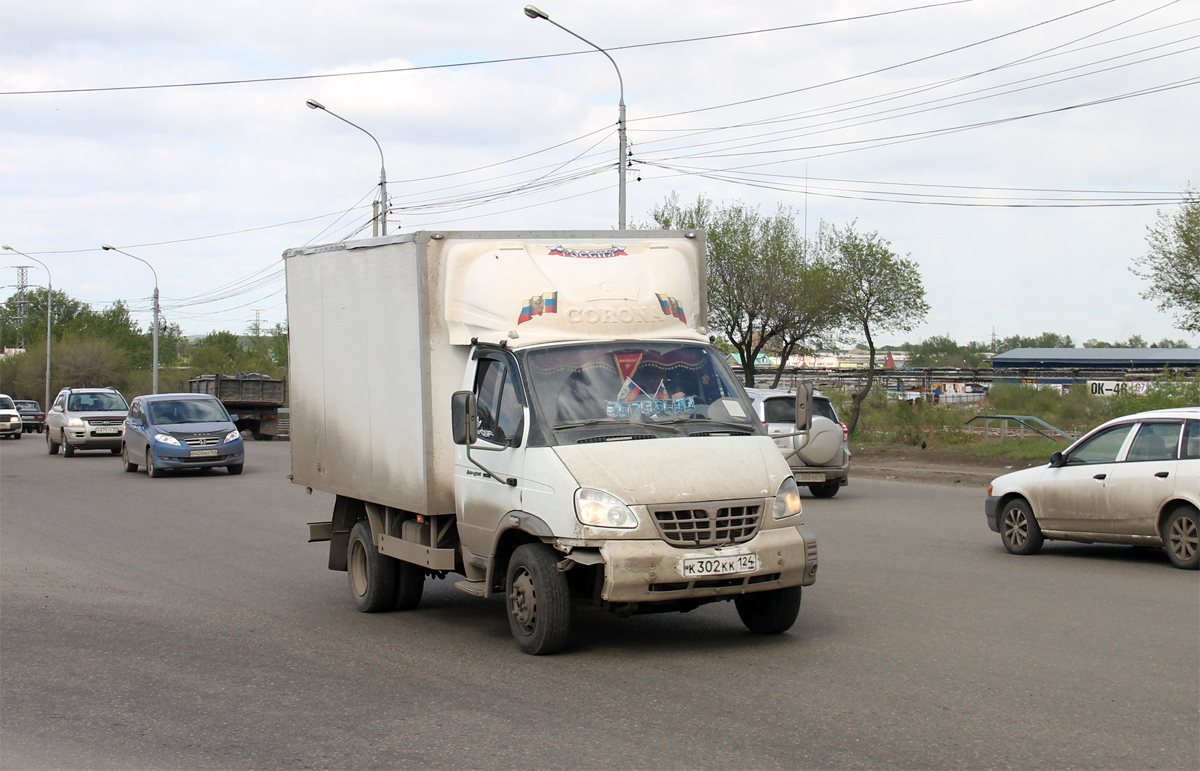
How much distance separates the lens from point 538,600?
7.06m

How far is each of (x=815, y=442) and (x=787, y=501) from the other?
36.7 feet

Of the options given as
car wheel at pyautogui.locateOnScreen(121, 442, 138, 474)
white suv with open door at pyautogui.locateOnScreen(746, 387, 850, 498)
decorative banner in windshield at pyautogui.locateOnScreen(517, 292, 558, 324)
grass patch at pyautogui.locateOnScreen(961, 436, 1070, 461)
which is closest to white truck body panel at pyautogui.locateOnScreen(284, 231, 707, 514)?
decorative banner in windshield at pyautogui.locateOnScreen(517, 292, 558, 324)

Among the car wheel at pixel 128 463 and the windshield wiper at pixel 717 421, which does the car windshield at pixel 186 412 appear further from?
the windshield wiper at pixel 717 421

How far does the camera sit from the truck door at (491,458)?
293 inches

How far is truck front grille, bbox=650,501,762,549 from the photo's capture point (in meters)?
6.86

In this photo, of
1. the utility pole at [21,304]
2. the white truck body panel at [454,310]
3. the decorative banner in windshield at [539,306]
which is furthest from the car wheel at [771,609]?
the utility pole at [21,304]

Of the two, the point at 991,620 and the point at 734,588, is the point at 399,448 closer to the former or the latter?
the point at 734,588

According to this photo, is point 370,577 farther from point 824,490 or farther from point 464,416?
point 824,490

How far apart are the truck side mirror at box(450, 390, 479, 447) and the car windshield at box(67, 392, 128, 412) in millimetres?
27008

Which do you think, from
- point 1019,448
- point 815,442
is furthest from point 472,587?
point 1019,448

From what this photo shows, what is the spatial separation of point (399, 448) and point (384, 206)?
2854cm

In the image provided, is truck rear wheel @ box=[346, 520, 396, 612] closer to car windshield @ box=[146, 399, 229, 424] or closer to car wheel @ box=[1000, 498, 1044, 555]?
car wheel @ box=[1000, 498, 1044, 555]

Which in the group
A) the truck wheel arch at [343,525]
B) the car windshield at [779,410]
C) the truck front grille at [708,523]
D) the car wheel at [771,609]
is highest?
the car windshield at [779,410]

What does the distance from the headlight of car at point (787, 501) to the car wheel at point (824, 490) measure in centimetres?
1189
